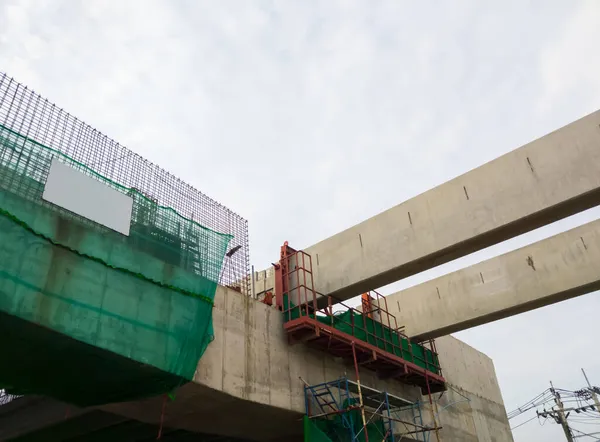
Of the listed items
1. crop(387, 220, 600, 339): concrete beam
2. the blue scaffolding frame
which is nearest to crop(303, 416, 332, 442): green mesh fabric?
the blue scaffolding frame

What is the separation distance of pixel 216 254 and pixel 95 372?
364 cm

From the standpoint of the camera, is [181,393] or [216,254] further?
[216,254]

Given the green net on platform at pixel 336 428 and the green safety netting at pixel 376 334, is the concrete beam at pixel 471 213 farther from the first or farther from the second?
the green net on platform at pixel 336 428

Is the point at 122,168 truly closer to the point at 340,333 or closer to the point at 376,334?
the point at 340,333

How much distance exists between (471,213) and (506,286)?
392 cm

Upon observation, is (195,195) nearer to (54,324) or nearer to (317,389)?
(54,324)

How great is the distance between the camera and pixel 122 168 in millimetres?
10844

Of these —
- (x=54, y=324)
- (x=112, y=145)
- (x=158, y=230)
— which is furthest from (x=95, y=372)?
(x=112, y=145)

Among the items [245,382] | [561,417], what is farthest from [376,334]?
[561,417]

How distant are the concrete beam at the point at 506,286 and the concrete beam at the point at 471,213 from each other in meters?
2.88

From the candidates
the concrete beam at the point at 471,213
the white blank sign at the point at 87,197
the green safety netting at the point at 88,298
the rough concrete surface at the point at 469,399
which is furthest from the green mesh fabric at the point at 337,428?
the white blank sign at the point at 87,197

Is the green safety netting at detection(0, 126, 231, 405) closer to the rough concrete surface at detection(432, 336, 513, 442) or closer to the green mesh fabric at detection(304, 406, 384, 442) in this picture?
the green mesh fabric at detection(304, 406, 384, 442)

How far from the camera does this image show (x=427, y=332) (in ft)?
57.2

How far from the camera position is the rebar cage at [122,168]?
9.22 meters
